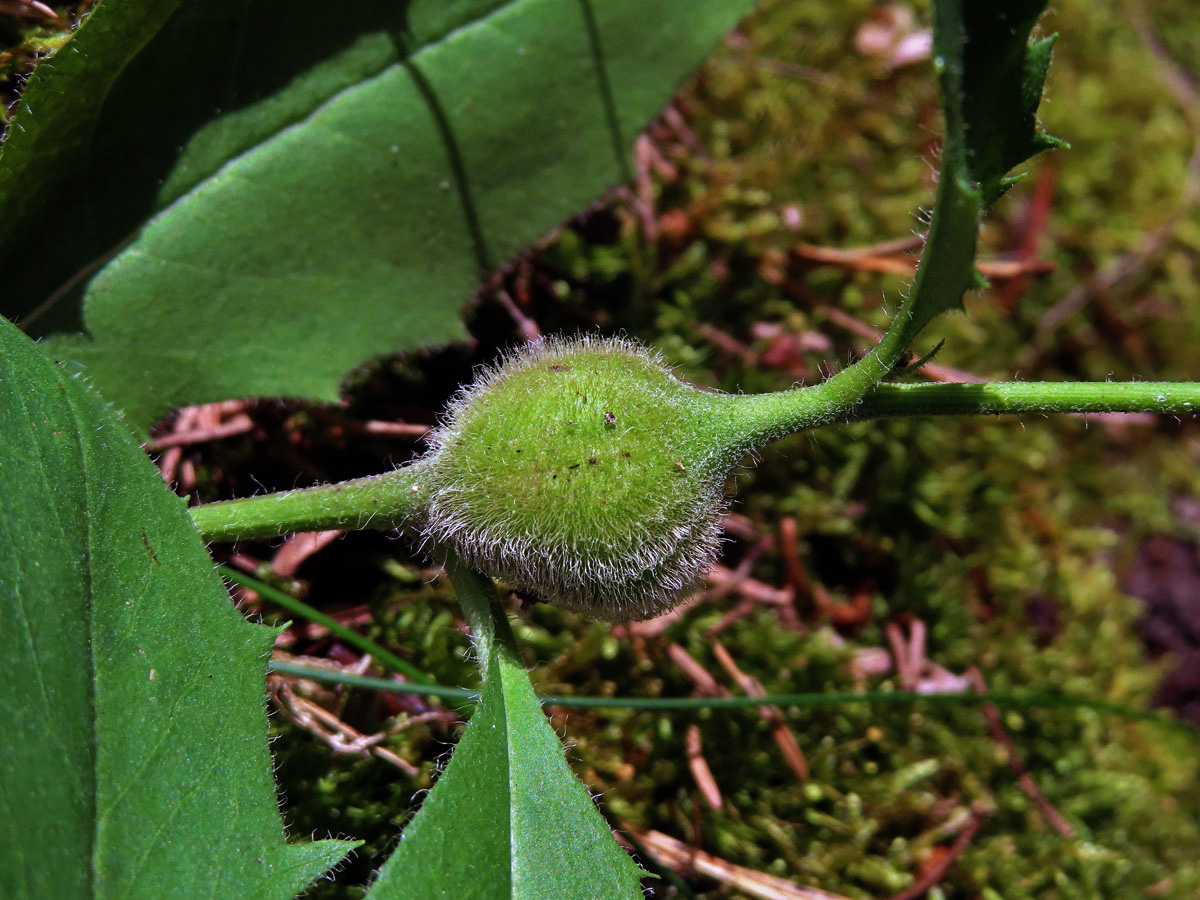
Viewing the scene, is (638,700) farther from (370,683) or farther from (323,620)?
(323,620)

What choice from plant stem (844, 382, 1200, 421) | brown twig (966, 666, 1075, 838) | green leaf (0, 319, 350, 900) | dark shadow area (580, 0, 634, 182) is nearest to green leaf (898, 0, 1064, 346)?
plant stem (844, 382, 1200, 421)

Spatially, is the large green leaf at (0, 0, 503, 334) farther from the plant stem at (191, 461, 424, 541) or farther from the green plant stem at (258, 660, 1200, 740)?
the green plant stem at (258, 660, 1200, 740)

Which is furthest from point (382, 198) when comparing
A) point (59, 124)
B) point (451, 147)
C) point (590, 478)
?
point (590, 478)

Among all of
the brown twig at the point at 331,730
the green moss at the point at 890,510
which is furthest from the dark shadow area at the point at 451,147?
the brown twig at the point at 331,730

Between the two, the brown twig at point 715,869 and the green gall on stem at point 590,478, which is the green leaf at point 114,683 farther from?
the brown twig at point 715,869

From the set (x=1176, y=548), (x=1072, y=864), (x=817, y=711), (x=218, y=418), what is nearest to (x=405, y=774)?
(x=218, y=418)
